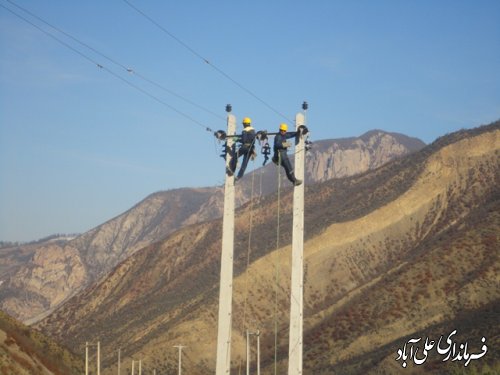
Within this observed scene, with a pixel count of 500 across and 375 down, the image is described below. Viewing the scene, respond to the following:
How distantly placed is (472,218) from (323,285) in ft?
78.2

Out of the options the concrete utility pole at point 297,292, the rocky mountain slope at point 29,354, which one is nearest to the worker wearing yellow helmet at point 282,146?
the concrete utility pole at point 297,292

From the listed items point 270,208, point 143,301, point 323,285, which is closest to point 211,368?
point 323,285

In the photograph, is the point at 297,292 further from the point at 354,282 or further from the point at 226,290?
the point at 354,282

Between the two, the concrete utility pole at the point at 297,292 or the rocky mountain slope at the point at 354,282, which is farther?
the rocky mountain slope at the point at 354,282

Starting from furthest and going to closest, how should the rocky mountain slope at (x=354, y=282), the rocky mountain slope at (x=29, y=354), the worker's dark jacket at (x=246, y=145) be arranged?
the rocky mountain slope at (x=354, y=282)
the rocky mountain slope at (x=29, y=354)
the worker's dark jacket at (x=246, y=145)

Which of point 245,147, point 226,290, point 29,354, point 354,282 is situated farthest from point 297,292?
point 354,282

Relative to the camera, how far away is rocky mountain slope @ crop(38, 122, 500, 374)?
104m

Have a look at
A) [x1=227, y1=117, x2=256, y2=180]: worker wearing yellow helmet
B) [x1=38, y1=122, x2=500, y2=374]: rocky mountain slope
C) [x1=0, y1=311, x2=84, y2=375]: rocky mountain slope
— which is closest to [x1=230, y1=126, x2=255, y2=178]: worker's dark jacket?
[x1=227, y1=117, x2=256, y2=180]: worker wearing yellow helmet

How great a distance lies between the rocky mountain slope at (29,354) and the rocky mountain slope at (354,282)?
697 inches

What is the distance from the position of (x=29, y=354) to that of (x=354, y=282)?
80312 mm

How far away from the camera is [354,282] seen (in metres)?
140

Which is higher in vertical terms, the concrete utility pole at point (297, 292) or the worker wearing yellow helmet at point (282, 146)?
the worker wearing yellow helmet at point (282, 146)

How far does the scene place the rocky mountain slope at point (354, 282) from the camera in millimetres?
104062

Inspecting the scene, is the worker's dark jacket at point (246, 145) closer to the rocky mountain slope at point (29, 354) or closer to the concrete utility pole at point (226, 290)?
the concrete utility pole at point (226, 290)
